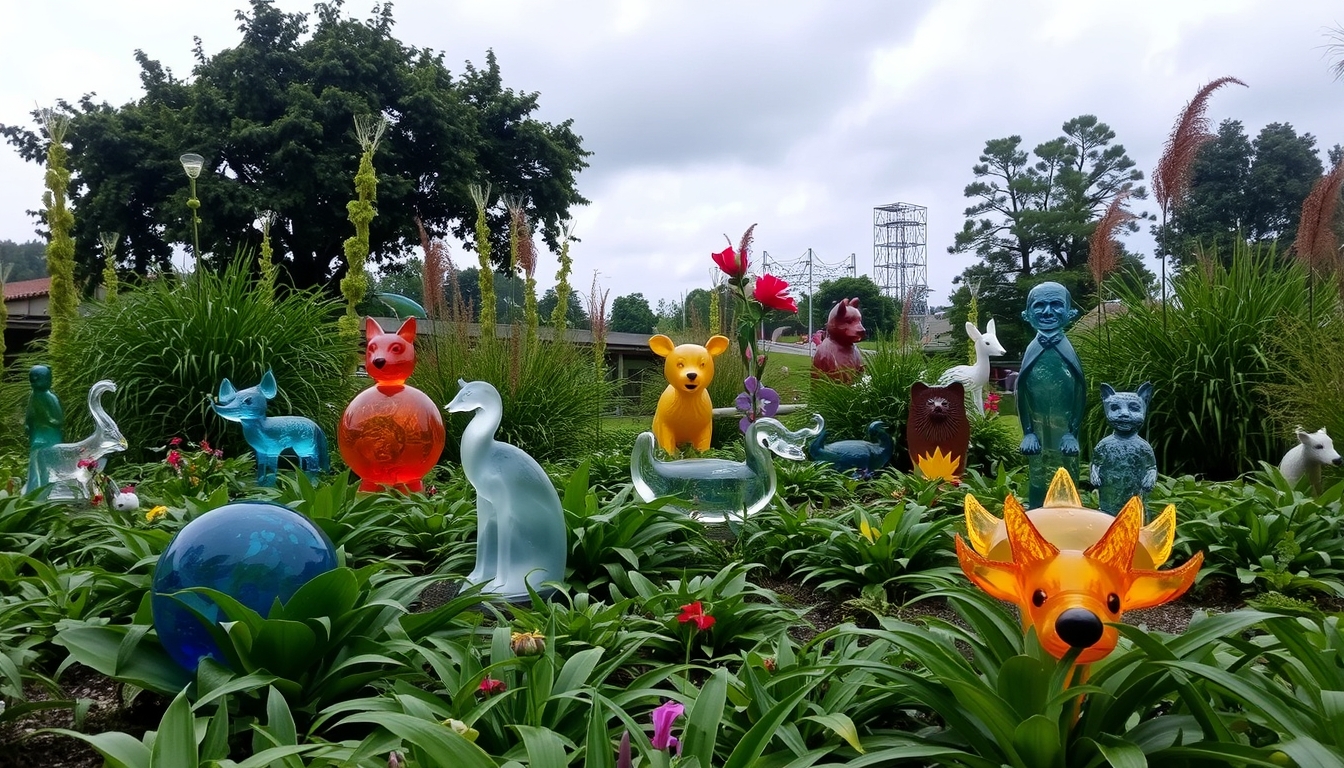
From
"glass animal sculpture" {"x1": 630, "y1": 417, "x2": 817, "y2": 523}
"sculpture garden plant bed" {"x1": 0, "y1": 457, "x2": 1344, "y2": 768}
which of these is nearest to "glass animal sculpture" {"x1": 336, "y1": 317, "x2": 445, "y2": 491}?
"sculpture garden plant bed" {"x1": 0, "y1": 457, "x2": 1344, "y2": 768}

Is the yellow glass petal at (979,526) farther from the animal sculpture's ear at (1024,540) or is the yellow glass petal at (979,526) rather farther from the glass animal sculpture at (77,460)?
the glass animal sculpture at (77,460)

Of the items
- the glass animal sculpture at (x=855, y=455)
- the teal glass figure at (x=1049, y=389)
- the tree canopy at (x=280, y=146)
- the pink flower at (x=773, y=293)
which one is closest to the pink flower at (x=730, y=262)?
the pink flower at (x=773, y=293)

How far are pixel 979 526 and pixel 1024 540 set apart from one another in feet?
0.90

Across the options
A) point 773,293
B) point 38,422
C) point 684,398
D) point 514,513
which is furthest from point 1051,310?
point 38,422

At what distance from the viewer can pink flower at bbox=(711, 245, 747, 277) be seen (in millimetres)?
4734

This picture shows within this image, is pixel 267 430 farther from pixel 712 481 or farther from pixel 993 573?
pixel 993 573

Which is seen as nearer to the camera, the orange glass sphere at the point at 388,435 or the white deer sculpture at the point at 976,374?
the orange glass sphere at the point at 388,435

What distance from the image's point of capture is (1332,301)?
17.6ft

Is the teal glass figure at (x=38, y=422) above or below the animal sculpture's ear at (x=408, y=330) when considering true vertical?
below

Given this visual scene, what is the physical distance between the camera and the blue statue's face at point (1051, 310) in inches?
132

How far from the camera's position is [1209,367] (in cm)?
539

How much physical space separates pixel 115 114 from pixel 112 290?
14.4 m

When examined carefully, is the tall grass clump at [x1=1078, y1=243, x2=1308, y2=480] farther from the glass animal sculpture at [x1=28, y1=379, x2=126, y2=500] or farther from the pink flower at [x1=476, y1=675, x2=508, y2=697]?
the glass animal sculpture at [x1=28, y1=379, x2=126, y2=500]

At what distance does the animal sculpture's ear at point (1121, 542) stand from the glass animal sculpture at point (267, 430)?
13.9 ft
